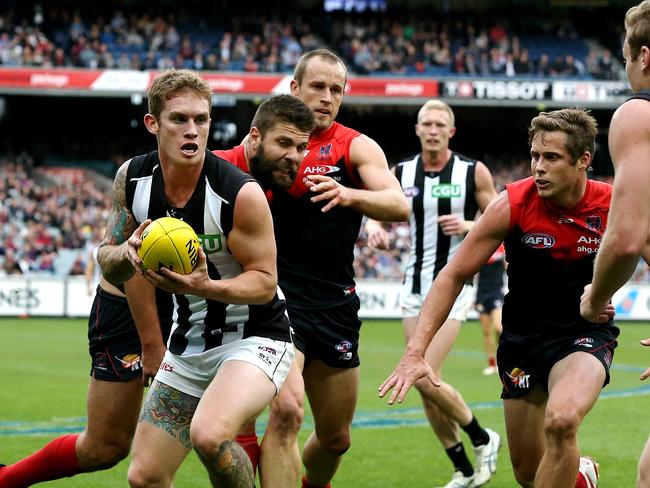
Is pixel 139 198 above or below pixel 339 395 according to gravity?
above

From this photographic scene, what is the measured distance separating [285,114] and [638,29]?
2.04 metres

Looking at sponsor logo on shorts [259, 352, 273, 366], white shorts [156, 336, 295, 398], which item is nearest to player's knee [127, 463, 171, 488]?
white shorts [156, 336, 295, 398]

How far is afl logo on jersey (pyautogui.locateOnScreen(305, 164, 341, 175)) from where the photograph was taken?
6.54m

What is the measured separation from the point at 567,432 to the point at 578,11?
40.0 meters

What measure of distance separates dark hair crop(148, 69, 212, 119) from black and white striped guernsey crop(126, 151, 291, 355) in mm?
284

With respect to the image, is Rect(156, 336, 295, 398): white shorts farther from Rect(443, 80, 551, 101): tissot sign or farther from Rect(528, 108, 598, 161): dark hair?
Rect(443, 80, 551, 101): tissot sign

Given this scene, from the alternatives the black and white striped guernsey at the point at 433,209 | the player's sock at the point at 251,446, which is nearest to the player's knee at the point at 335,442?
the player's sock at the point at 251,446

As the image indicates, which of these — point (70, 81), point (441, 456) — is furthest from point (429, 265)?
point (70, 81)

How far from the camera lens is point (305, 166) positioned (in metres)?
6.57

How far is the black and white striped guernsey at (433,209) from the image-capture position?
9.37m

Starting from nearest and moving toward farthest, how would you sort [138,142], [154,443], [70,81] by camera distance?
[154,443] → [70,81] → [138,142]

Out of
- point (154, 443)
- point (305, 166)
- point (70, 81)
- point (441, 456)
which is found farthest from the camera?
point (70, 81)

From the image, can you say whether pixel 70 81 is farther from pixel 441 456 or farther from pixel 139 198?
pixel 139 198

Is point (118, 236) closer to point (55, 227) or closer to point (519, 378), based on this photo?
point (519, 378)
